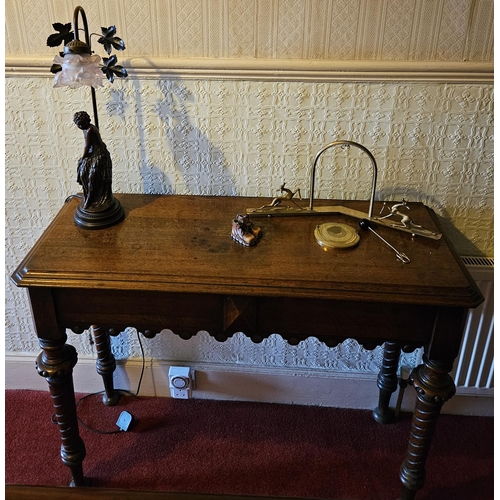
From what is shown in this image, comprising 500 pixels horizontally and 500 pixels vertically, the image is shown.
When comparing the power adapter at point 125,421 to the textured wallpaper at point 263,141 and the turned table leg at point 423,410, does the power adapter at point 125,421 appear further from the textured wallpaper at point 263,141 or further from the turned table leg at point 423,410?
the turned table leg at point 423,410

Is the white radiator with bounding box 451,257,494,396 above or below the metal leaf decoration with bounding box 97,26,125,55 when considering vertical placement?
below

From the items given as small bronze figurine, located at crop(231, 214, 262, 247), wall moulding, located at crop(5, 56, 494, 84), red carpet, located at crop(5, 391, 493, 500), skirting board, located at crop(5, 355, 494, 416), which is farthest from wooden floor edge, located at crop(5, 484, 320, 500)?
wall moulding, located at crop(5, 56, 494, 84)

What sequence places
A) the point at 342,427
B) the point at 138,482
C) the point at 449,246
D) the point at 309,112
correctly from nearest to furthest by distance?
the point at 449,246, the point at 309,112, the point at 138,482, the point at 342,427

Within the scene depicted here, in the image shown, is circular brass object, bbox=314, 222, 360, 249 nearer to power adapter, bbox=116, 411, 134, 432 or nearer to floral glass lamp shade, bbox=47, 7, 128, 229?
floral glass lamp shade, bbox=47, 7, 128, 229

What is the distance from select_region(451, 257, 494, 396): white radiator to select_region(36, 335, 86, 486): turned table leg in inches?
46.2

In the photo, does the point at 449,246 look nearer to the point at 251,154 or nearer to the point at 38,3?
the point at 251,154

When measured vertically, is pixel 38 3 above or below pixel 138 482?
above

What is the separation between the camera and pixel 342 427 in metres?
1.89

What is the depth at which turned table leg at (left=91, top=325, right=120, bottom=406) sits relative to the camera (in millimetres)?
1843

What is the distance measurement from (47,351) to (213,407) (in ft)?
2.46

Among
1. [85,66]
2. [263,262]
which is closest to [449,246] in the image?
[263,262]

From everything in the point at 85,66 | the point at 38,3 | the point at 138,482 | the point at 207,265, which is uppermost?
the point at 38,3

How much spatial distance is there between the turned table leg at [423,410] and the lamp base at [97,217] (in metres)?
0.87

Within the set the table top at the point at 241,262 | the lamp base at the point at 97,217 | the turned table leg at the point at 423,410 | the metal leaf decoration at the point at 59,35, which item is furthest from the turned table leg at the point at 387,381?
the metal leaf decoration at the point at 59,35
